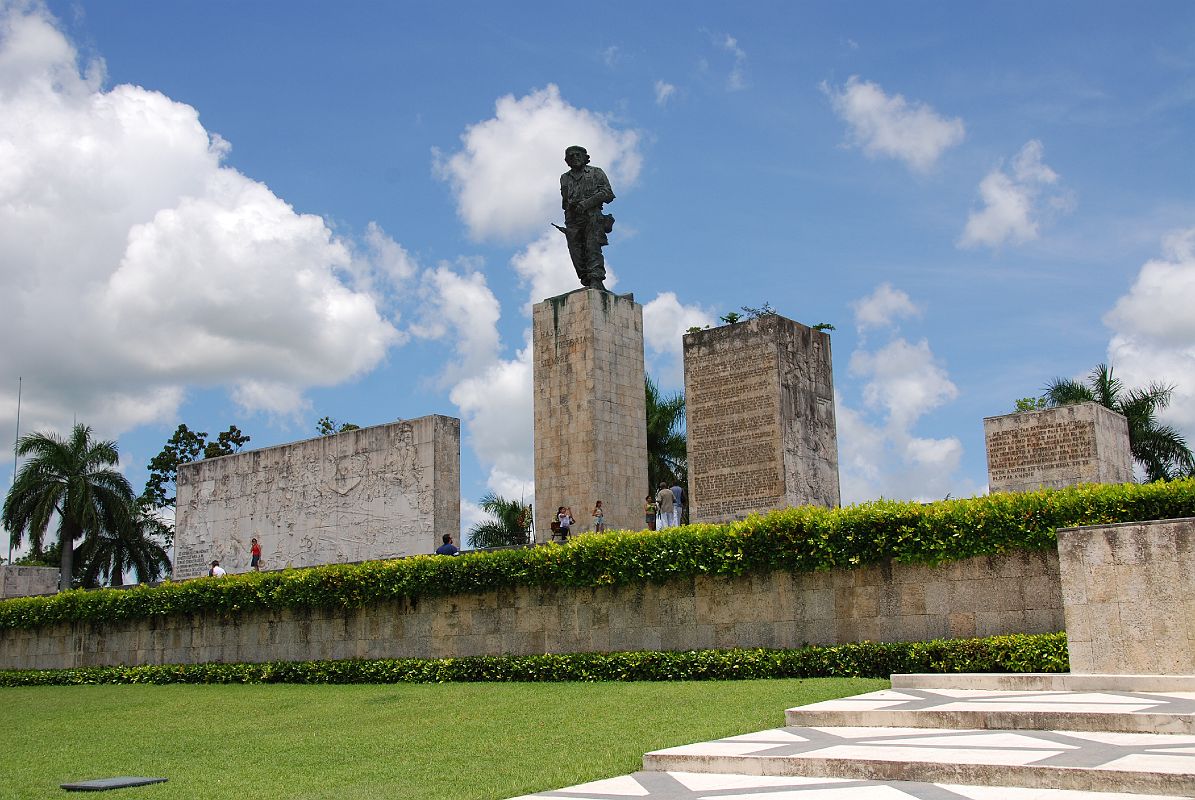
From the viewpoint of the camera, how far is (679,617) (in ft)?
39.9

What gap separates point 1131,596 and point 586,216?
11363 mm

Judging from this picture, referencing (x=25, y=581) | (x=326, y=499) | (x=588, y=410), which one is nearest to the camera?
(x=588, y=410)

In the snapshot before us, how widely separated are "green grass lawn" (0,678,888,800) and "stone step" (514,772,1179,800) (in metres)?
0.44

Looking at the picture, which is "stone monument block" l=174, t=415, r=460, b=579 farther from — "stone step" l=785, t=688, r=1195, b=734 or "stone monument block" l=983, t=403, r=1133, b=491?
"stone step" l=785, t=688, r=1195, b=734

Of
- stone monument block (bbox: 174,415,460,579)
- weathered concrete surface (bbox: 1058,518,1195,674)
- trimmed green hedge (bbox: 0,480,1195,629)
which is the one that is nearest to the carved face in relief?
stone monument block (bbox: 174,415,460,579)

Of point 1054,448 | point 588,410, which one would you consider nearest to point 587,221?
point 588,410

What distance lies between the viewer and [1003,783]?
4980 mm

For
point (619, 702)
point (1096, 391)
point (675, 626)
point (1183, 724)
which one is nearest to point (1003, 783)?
point (1183, 724)

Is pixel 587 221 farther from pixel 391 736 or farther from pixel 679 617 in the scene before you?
pixel 391 736

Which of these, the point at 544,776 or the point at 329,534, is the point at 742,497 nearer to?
the point at 329,534

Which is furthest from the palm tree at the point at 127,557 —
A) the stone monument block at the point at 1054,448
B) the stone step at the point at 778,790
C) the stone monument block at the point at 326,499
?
the stone step at the point at 778,790

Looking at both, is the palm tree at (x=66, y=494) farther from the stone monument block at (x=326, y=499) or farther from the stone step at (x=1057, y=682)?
the stone step at (x=1057, y=682)

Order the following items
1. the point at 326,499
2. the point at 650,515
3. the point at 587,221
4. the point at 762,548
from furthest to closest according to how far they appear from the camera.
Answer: the point at 326,499 < the point at 587,221 < the point at 650,515 < the point at 762,548

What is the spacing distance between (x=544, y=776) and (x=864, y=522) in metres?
5.66
